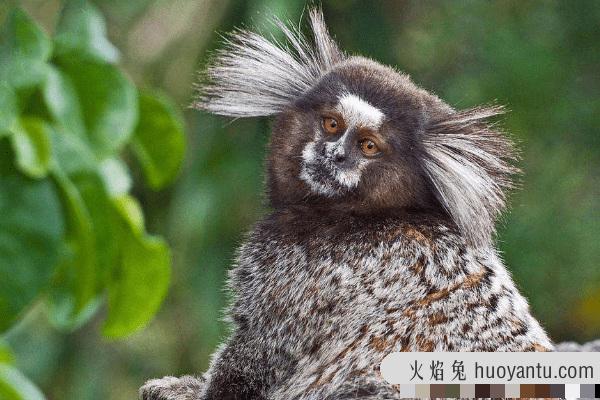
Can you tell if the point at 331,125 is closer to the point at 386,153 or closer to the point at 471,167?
the point at 386,153

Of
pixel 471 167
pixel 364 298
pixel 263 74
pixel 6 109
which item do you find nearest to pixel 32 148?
pixel 6 109

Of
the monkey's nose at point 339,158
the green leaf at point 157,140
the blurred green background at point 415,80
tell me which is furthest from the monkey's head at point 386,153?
the blurred green background at point 415,80

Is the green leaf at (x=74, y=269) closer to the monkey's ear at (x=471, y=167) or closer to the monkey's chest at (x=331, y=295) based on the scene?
the monkey's chest at (x=331, y=295)

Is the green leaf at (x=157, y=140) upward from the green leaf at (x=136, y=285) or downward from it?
upward

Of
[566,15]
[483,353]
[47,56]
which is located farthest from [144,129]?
[566,15]

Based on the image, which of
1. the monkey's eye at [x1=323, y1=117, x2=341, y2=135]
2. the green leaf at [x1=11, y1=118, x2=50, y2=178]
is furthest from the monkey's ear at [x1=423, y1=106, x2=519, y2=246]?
the green leaf at [x1=11, y1=118, x2=50, y2=178]

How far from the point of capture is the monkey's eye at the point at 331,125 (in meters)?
3.11

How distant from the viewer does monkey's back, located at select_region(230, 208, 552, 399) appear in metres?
2.73

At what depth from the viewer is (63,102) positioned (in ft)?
3.57

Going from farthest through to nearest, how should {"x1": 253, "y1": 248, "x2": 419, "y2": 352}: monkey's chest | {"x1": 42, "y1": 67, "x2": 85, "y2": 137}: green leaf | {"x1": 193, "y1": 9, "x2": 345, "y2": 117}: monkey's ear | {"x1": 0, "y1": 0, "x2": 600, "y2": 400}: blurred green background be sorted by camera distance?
{"x1": 0, "y1": 0, "x2": 600, "y2": 400}: blurred green background < {"x1": 193, "y1": 9, "x2": 345, "y2": 117}: monkey's ear < {"x1": 253, "y1": 248, "x2": 419, "y2": 352}: monkey's chest < {"x1": 42, "y1": 67, "x2": 85, "y2": 137}: green leaf

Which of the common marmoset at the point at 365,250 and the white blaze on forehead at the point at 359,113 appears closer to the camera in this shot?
the common marmoset at the point at 365,250

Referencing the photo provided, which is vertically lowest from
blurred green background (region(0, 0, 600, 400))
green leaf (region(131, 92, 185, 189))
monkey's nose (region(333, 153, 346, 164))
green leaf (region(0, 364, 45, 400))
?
green leaf (region(0, 364, 45, 400))

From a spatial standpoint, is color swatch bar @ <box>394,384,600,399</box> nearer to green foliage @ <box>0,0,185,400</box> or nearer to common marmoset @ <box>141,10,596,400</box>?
common marmoset @ <box>141,10,596,400</box>

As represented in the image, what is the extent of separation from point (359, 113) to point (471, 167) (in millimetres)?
400
